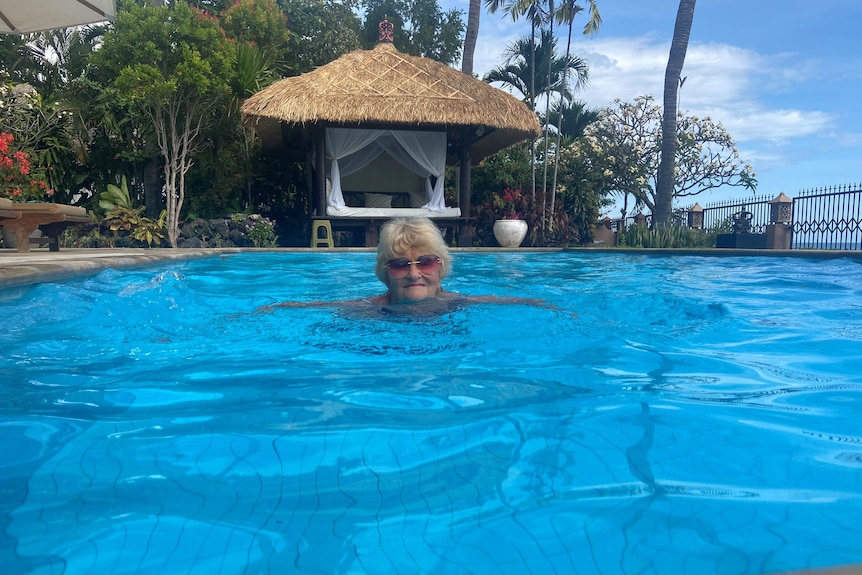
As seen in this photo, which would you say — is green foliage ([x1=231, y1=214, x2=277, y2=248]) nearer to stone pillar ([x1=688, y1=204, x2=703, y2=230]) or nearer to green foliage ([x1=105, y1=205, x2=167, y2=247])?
green foliage ([x1=105, y1=205, x2=167, y2=247])

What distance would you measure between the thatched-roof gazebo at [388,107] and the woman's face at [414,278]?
8.46 metres

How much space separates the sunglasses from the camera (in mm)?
3555

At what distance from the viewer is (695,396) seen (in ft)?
7.15

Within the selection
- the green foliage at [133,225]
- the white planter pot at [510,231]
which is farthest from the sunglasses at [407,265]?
the white planter pot at [510,231]

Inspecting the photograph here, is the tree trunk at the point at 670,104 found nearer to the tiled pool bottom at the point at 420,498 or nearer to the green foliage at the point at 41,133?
the green foliage at the point at 41,133

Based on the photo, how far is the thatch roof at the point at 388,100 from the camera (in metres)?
11.4

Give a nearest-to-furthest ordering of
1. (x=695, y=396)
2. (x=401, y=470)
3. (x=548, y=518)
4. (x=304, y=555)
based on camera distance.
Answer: (x=304, y=555) → (x=548, y=518) → (x=401, y=470) → (x=695, y=396)

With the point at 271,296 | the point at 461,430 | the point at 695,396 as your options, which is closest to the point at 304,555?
the point at 461,430

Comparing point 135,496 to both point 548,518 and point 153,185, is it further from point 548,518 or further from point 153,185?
point 153,185

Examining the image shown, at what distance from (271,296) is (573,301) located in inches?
103

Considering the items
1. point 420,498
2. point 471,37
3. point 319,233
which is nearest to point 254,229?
point 319,233

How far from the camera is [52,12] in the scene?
20.1 ft

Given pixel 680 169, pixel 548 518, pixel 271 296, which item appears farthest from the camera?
pixel 680 169

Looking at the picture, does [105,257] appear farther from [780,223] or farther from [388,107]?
[780,223]
